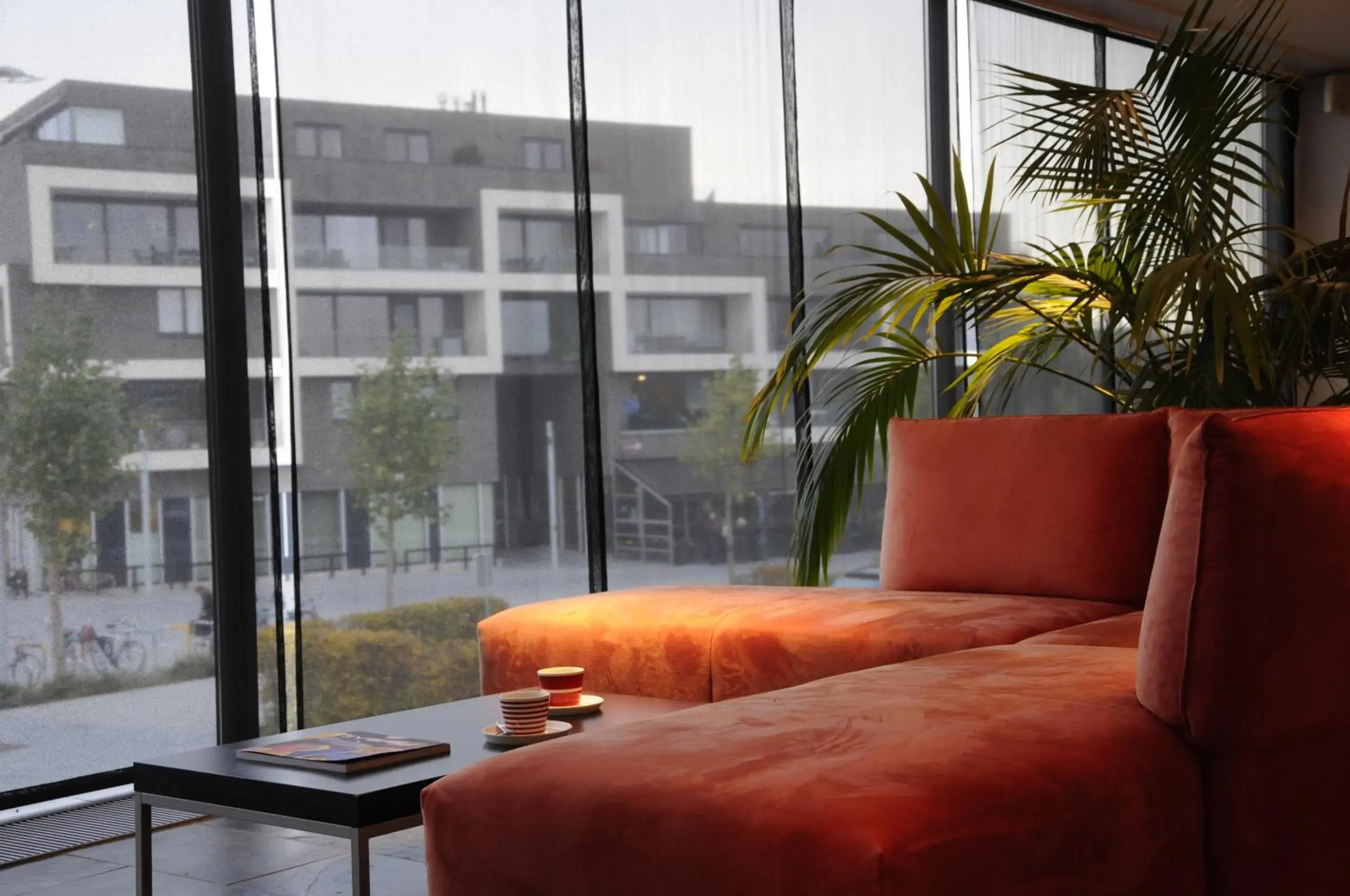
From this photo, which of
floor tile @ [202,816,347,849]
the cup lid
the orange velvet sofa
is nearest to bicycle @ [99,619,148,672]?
floor tile @ [202,816,347,849]

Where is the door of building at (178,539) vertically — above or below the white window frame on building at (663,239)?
below

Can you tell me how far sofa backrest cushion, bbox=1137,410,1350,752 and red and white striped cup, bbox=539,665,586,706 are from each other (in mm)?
1094

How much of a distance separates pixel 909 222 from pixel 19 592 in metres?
3.58

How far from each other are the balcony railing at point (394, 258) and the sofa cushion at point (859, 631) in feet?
4.92

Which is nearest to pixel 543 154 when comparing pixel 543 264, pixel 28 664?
pixel 543 264

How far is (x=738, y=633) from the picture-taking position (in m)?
3.07

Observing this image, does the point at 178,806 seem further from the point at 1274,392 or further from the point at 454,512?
the point at 1274,392

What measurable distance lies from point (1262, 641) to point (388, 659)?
2735 millimetres

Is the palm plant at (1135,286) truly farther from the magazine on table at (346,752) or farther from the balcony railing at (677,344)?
the magazine on table at (346,752)

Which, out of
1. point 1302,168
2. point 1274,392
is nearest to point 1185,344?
point 1274,392

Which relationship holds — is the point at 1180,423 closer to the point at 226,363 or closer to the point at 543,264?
the point at 543,264

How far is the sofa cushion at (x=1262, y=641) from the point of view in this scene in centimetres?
175

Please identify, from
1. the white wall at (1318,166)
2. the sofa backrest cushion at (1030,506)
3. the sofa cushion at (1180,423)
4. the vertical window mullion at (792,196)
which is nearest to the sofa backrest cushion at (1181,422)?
the sofa cushion at (1180,423)

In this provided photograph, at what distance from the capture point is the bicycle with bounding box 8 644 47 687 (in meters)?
3.36
